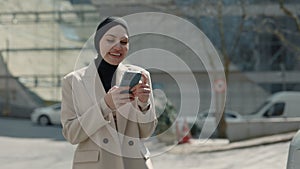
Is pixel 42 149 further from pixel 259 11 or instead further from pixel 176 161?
pixel 259 11

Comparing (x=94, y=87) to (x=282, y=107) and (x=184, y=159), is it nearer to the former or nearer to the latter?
(x=184, y=159)

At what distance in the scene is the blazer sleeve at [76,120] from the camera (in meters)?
2.16

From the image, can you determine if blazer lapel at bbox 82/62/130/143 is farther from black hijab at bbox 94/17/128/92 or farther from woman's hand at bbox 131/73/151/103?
woman's hand at bbox 131/73/151/103

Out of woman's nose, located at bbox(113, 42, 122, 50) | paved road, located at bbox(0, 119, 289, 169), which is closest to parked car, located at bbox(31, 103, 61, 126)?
paved road, located at bbox(0, 119, 289, 169)

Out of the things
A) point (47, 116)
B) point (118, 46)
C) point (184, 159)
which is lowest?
point (47, 116)

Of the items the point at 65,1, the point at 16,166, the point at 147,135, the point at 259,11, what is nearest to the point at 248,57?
the point at 259,11

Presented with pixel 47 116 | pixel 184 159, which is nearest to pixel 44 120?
pixel 47 116

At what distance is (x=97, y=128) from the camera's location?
2.18 m

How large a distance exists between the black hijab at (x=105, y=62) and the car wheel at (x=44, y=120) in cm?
2273

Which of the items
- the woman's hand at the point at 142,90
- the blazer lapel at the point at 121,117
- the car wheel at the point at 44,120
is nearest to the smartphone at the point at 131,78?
the woman's hand at the point at 142,90

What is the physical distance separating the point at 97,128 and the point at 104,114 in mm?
78

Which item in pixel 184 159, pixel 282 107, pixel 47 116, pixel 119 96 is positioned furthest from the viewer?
pixel 47 116

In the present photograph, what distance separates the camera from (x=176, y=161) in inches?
400

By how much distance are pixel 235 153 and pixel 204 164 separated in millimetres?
1695
